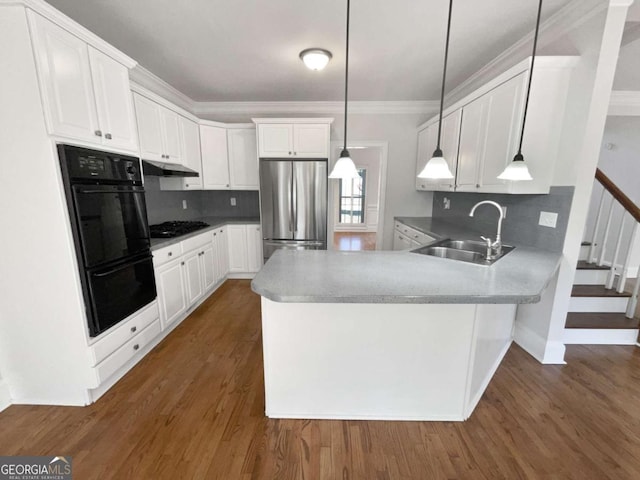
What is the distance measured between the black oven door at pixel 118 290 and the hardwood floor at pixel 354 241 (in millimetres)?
4556

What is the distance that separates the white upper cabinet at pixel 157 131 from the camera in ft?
8.35

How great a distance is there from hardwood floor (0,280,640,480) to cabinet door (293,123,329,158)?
2695 mm

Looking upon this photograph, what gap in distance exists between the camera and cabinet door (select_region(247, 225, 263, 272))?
3928 millimetres

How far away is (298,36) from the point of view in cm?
229

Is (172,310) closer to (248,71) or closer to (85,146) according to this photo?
(85,146)

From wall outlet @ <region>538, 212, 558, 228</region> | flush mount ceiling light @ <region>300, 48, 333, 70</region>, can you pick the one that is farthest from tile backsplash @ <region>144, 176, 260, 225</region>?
wall outlet @ <region>538, 212, 558, 228</region>

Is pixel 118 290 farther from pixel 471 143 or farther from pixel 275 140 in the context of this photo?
pixel 471 143

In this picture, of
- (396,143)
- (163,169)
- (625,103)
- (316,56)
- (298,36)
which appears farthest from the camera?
(396,143)

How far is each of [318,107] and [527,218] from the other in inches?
123

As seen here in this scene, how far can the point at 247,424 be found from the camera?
1585mm

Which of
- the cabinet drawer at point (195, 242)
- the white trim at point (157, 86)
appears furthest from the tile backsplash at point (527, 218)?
the white trim at point (157, 86)

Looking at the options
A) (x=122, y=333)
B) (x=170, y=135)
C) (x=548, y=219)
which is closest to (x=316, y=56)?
(x=170, y=135)

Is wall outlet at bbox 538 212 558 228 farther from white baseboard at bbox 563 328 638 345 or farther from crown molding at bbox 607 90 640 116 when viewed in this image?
crown molding at bbox 607 90 640 116

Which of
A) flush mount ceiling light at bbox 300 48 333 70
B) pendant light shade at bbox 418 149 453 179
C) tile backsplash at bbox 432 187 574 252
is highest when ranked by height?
flush mount ceiling light at bbox 300 48 333 70
